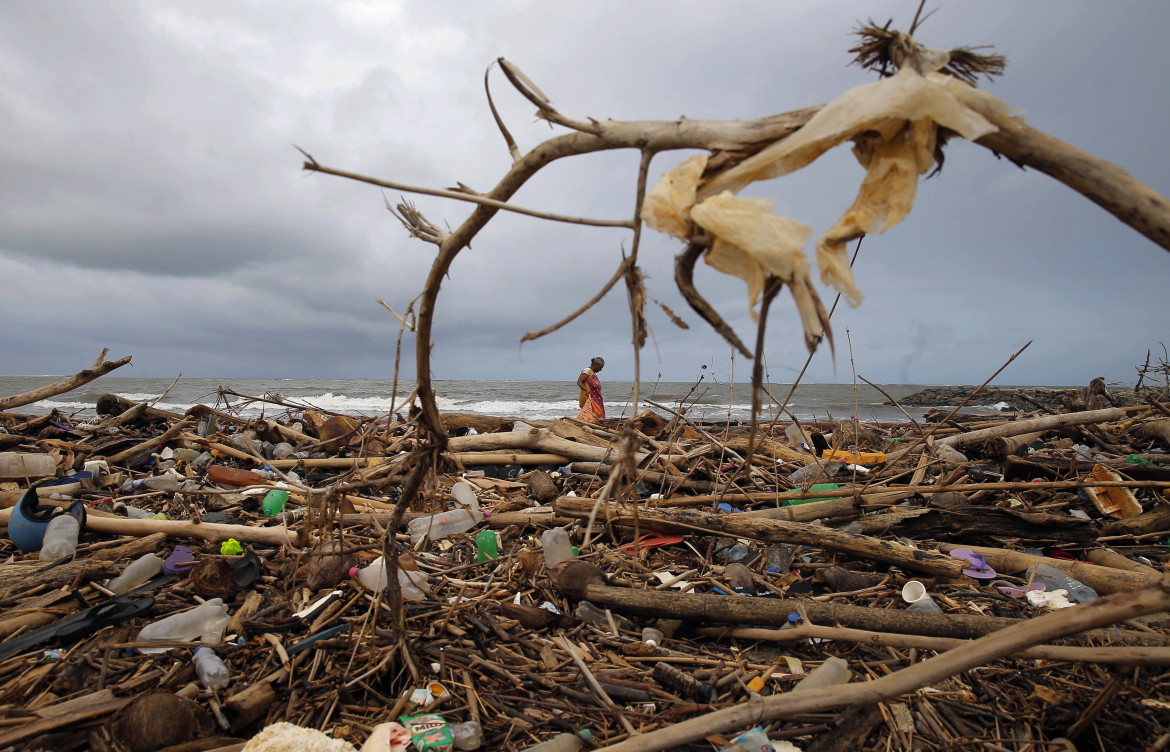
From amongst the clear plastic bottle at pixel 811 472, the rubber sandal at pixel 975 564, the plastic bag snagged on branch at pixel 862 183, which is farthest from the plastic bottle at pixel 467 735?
the clear plastic bottle at pixel 811 472

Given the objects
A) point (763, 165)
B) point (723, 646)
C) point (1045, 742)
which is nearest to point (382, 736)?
point (723, 646)

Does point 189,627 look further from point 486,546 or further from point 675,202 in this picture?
point 675,202

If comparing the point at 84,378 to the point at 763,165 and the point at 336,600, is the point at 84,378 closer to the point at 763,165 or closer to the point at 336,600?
the point at 336,600

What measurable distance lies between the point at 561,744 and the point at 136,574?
254 centimetres

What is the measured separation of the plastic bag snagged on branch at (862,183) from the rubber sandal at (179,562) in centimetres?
326

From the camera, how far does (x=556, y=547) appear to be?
3.26 m

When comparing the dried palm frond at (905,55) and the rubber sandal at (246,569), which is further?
the rubber sandal at (246,569)

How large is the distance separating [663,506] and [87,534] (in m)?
3.81

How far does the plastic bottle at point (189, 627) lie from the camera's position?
2.32 metres

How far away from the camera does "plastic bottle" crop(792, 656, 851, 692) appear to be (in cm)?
205

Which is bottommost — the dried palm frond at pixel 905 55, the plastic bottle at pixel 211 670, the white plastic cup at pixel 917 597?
the plastic bottle at pixel 211 670

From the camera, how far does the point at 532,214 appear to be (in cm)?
136

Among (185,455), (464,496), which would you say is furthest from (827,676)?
(185,455)

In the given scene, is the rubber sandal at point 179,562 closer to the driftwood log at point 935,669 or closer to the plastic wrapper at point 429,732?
the plastic wrapper at point 429,732
